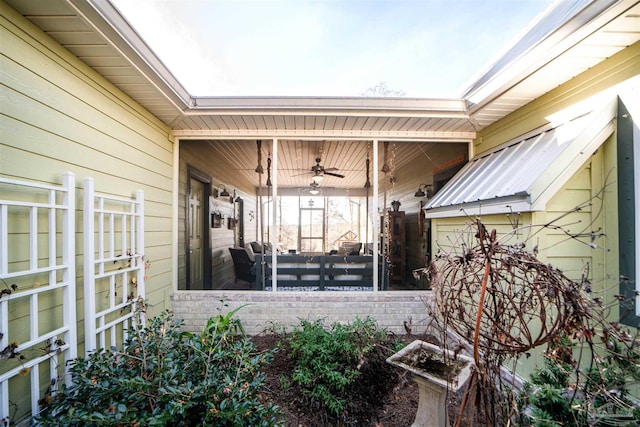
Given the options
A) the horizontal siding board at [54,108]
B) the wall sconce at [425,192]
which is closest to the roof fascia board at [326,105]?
the horizontal siding board at [54,108]

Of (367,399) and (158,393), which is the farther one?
(367,399)

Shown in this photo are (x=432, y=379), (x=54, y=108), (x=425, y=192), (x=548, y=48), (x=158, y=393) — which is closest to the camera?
(x=158, y=393)

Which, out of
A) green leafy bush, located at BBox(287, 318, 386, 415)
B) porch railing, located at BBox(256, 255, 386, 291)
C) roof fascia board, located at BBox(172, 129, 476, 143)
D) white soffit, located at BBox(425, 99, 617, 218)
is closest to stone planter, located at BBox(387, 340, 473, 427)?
green leafy bush, located at BBox(287, 318, 386, 415)

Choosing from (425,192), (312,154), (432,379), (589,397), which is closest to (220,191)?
(312,154)

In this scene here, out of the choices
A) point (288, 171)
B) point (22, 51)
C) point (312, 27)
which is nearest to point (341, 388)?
point (22, 51)

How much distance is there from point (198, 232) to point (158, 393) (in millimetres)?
3417

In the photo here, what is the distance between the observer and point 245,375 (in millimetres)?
1938

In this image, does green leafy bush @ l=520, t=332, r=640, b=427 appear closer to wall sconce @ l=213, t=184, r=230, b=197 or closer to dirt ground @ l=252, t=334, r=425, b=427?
dirt ground @ l=252, t=334, r=425, b=427

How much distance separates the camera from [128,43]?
2.03 m

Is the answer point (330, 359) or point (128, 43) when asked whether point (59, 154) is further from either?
point (330, 359)

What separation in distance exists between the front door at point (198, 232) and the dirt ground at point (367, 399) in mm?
2314

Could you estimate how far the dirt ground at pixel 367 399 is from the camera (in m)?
2.11

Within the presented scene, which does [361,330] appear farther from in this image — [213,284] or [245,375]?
[213,284]

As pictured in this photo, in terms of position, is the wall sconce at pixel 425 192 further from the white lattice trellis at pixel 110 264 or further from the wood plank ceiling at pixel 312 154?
the white lattice trellis at pixel 110 264
